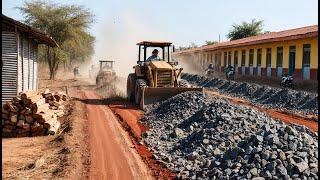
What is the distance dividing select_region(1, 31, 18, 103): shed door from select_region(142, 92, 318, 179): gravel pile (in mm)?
5483

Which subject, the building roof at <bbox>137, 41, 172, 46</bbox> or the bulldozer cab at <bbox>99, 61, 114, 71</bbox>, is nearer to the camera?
the building roof at <bbox>137, 41, 172, 46</bbox>

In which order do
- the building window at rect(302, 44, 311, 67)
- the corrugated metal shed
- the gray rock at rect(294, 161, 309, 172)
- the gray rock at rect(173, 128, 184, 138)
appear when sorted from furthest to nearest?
the building window at rect(302, 44, 311, 67) < the corrugated metal shed < the gray rock at rect(173, 128, 184, 138) < the gray rock at rect(294, 161, 309, 172)

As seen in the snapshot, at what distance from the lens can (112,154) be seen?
10.6 metres

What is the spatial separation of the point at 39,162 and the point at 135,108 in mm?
9661

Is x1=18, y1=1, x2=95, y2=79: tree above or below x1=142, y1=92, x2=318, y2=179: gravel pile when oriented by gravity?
above

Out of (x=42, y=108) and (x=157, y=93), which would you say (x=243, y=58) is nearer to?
(x=157, y=93)

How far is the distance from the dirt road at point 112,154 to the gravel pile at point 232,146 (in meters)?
0.66

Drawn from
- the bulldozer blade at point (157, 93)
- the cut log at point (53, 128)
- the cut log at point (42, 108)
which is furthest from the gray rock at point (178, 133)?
the bulldozer blade at point (157, 93)

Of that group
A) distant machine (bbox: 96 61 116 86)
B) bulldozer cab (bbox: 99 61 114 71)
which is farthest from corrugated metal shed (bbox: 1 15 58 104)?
bulldozer cab (bbox: 99 61 114 71)

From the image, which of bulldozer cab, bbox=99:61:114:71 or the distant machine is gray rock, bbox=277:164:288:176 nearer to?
the distant machine

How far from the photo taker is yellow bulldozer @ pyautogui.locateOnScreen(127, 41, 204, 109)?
18844 millimetres

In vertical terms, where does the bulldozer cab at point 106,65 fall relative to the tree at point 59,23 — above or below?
below

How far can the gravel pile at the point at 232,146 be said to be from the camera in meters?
7.91

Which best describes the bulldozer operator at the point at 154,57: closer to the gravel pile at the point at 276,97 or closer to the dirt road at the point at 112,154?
the dirt road at the point at 112,154
